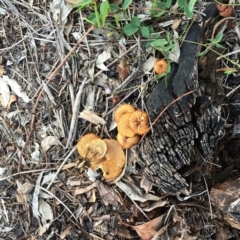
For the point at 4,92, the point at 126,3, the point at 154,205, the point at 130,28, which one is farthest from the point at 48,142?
the point at 126,3

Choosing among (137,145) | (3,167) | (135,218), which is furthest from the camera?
(3,167)

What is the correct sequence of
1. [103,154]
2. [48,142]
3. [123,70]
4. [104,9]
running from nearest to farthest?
1. [104,9]
2. [103,154]
3. [123,70]
4. [48,142]

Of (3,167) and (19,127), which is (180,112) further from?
(3,167)

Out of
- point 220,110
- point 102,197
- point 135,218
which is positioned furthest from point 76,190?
point 220,110

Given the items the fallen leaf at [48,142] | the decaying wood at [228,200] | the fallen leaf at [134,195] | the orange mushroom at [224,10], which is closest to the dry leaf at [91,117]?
the fallen leaf at [48,142]

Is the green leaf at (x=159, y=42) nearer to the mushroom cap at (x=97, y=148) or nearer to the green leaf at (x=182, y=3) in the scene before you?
the green leaf at (x=182, y=3)

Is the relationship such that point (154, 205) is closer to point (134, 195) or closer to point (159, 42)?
point (134, 195)

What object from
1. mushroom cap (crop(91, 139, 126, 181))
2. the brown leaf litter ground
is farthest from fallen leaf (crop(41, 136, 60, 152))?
mushroom cap (crop(91, 139, 126, 181))
